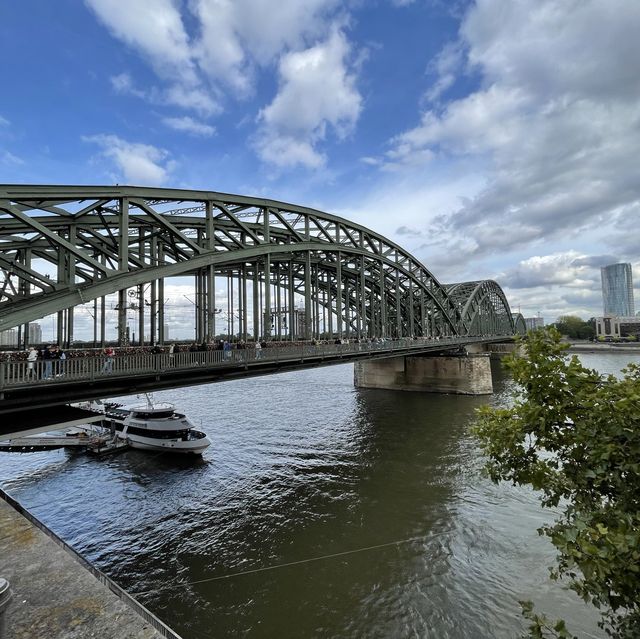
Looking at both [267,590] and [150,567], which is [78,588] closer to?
[267,590]

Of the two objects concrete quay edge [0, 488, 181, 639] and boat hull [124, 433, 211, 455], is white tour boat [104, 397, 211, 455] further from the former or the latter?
concrete quay edge [0, 488, 181, 639]

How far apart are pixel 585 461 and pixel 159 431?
2564cm

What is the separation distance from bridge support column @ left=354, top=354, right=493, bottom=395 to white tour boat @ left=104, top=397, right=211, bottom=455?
3239cm

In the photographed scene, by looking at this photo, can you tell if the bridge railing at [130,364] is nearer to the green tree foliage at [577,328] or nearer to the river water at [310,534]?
the river water at [310,534]

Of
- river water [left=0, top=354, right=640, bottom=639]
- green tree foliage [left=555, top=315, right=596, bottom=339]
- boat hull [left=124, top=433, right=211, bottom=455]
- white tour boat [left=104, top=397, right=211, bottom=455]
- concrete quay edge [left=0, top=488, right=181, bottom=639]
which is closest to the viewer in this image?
concrete quay edge [left=0, top=488, right=181, bottom=639]

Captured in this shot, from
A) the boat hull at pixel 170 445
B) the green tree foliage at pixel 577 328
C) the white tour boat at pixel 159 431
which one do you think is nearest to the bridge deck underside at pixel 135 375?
the boat hull at pixel 170 445

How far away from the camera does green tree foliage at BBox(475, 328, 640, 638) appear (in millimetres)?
4508

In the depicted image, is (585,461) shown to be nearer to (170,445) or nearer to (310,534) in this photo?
(310,534)

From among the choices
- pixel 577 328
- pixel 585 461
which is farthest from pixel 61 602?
pixel 577 328

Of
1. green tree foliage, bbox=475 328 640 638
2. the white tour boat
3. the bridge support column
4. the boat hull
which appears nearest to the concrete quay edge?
green tree foliage, bbox=475 328 640 638

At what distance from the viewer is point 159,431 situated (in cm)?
2598

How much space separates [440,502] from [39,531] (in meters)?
15.5

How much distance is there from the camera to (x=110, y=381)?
13.2 metres

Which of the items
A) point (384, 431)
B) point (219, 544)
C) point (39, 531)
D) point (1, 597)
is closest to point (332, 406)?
point (384, 431)
